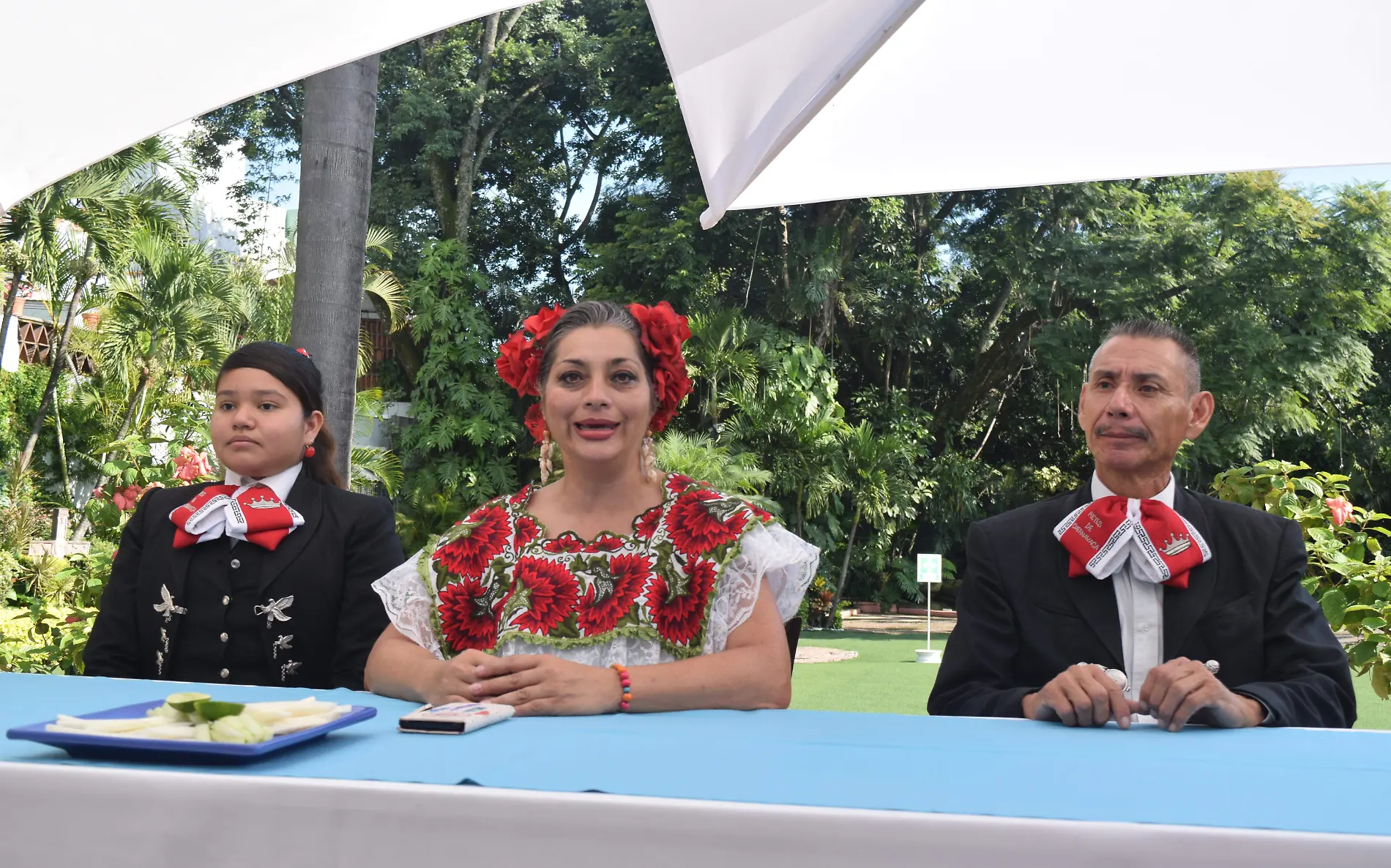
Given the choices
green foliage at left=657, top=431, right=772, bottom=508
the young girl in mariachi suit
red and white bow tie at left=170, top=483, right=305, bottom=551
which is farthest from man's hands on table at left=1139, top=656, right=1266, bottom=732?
green foliage at left=657, top=431, right=772, bottom=508

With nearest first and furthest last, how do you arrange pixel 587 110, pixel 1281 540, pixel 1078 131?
pixel 1281 540
pixel 1078 131
pixel 587 110

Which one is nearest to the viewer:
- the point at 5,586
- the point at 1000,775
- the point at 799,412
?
the point at 1000,775

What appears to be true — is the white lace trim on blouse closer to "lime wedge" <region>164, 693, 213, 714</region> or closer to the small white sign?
"lime wedge" <region>164, 693, 213, 714</region>

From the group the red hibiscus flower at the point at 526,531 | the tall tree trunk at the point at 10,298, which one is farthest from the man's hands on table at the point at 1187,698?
the tall tree trunk at the point at 10,298

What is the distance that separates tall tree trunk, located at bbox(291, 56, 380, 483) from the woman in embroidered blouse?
1.67 m

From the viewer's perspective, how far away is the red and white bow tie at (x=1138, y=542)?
2.35 metres

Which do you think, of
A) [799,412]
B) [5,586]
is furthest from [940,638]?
[5,586]

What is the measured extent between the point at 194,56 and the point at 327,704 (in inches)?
60.0

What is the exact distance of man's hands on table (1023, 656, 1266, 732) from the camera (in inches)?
69.3

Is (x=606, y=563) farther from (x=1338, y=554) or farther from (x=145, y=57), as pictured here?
(x=1338, y=554)

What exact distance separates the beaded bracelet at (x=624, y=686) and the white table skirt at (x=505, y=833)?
24.4 inches

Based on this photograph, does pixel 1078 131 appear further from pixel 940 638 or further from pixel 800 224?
pixel 800 224

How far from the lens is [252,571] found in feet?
9.01

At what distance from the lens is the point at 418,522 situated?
61.3ft
